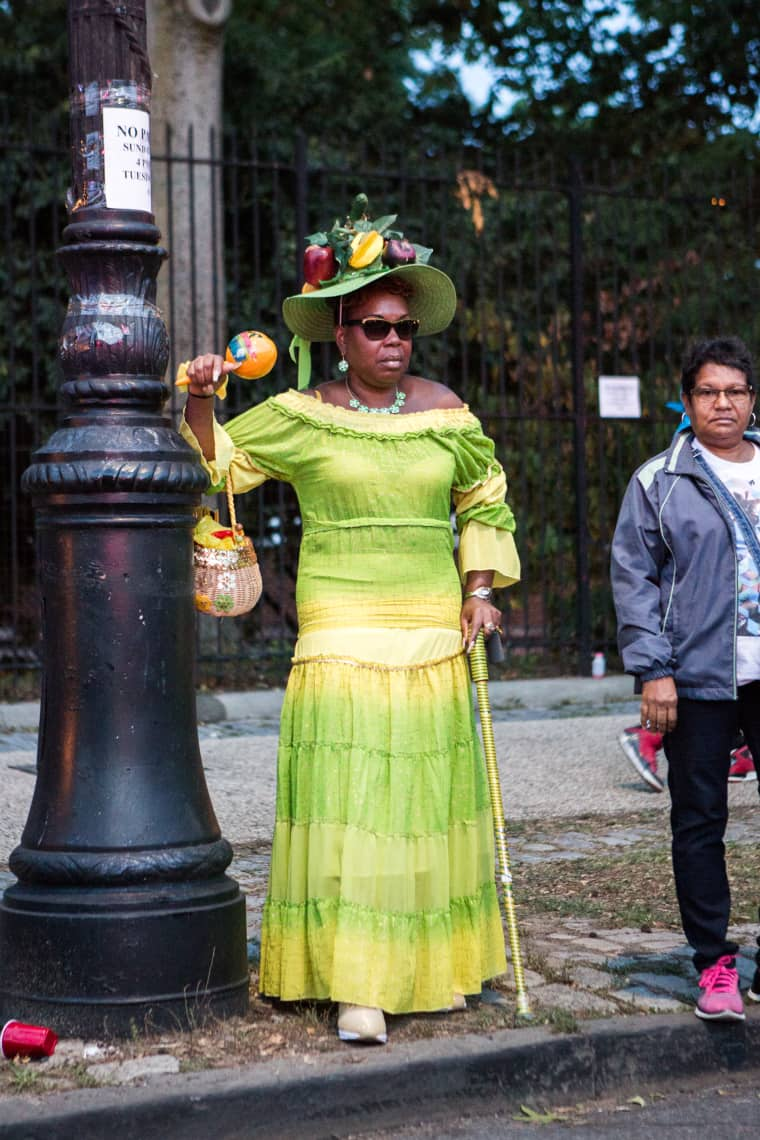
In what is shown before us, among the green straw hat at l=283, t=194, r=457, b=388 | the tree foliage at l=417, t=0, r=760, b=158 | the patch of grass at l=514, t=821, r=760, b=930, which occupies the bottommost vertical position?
the patch of grass at l=514, t=821, r=760, b=930

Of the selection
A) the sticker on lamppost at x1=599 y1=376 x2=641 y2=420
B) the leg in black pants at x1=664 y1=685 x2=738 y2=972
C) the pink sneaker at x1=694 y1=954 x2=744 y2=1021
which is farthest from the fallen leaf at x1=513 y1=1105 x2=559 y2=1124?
the sticker on lamppost at x1=599 y1=376 x2=641 y2=420

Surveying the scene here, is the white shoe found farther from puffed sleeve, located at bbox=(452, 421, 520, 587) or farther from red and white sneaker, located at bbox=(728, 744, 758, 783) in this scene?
red and white sneaker, located at bbox=(728, 744, 758, 783)

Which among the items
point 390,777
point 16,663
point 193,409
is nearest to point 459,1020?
point 390,777

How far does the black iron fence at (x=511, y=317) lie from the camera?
1162cm

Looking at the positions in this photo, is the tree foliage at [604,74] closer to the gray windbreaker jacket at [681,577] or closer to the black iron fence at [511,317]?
the black iron fence at [511,317]

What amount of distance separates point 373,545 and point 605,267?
Result: 10.4 meters

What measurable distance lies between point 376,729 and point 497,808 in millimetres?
377

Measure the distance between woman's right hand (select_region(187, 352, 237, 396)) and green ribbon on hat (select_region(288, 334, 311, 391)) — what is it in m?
0.33

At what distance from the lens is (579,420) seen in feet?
39.3

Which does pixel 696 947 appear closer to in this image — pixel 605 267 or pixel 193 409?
pixel 193 409

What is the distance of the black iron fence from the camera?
11617 mm

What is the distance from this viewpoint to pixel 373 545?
4328 millimetres

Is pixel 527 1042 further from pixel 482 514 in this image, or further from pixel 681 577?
pixel 482 514

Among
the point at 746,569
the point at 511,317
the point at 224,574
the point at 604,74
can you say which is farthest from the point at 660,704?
the point at 604,74
